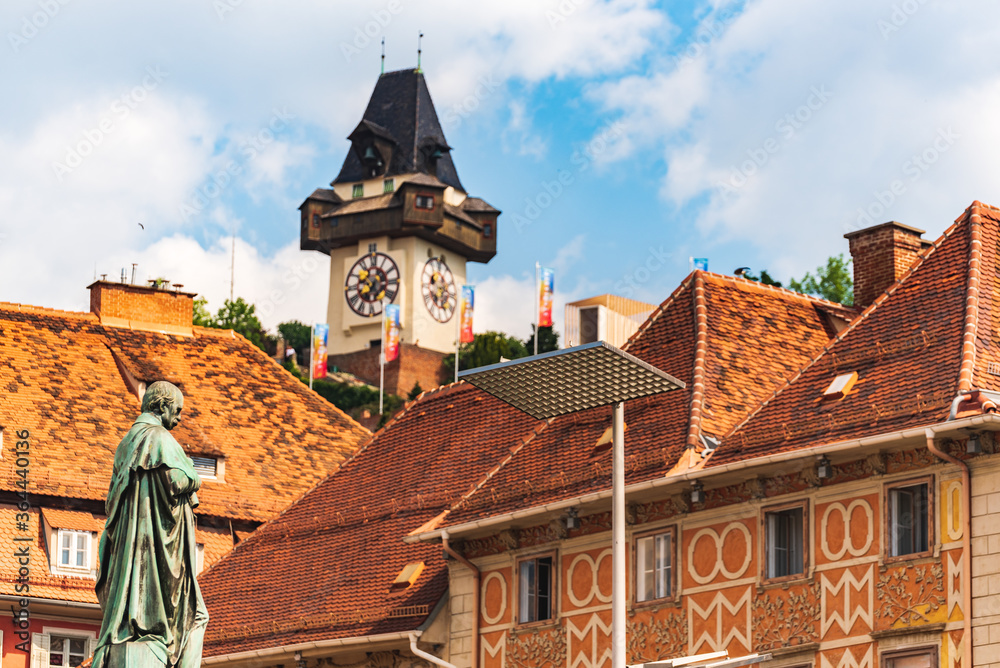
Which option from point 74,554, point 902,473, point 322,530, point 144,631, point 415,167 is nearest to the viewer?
point 144,631

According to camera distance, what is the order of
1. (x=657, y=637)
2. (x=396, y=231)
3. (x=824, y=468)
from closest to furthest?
(x=824, y=468) < (x=657, y=637) < (x=396, y=231)

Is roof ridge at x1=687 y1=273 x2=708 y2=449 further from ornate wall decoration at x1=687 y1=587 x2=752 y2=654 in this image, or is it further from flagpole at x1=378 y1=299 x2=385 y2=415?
flagpole at x1=378 y1=299 x2=385 y2=415

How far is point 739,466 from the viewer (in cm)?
2812

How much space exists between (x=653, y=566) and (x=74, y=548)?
18.3 meters

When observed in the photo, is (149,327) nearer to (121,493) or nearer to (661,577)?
(661,577)

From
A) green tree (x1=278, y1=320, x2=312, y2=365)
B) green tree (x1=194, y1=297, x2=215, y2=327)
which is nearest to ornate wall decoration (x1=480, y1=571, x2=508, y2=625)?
green tree (x1=194, y1=297, x2=215, y2=327)

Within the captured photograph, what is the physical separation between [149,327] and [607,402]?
33.7 meters

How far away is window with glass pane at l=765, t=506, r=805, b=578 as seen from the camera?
28.5m

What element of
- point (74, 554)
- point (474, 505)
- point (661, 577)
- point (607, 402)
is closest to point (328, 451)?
point (74, 554)

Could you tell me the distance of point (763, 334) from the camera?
1331 inches

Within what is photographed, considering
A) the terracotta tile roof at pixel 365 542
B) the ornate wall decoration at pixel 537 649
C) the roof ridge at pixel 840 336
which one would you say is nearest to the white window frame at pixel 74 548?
the terracotta tile roof at pixel 365 542

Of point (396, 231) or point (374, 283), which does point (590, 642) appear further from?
point (374, 283)

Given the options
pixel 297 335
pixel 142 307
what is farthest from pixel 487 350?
pixel 142 307

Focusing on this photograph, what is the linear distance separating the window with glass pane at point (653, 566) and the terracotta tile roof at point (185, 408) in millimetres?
17756
